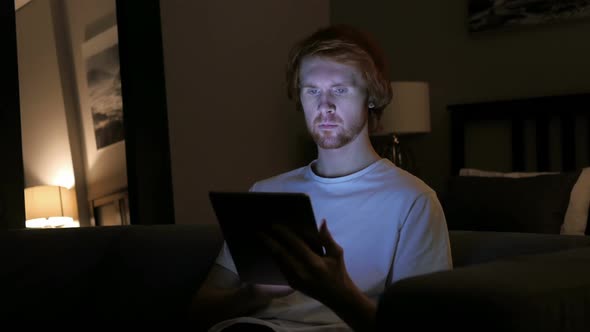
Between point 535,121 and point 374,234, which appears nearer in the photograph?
point 374,234

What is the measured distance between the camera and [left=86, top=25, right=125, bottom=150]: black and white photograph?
5.03 meters

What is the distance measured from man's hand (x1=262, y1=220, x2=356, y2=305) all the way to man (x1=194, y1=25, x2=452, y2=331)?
0.48 ft

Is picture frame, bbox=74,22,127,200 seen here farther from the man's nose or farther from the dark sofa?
the man's nose

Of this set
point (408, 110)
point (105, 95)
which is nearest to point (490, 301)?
point (408, 110)

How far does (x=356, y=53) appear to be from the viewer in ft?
4.87

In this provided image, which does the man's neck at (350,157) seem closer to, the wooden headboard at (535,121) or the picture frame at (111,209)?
the wooden headboard at (535,121)

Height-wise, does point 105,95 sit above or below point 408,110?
above

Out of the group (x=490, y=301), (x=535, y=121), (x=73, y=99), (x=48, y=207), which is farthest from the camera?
(x=73, y=99)

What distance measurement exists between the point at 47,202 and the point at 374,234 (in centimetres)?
390

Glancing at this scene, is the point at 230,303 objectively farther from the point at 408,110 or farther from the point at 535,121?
the point at 535,121

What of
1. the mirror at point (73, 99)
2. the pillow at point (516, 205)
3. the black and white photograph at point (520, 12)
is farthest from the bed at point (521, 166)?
the mirror at point (73, 99)

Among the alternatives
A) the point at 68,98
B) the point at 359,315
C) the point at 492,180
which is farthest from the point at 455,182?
the point at 68,98

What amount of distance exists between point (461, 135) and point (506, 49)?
51 cm

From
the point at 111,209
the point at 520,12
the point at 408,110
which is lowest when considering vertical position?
the point at 111,209
